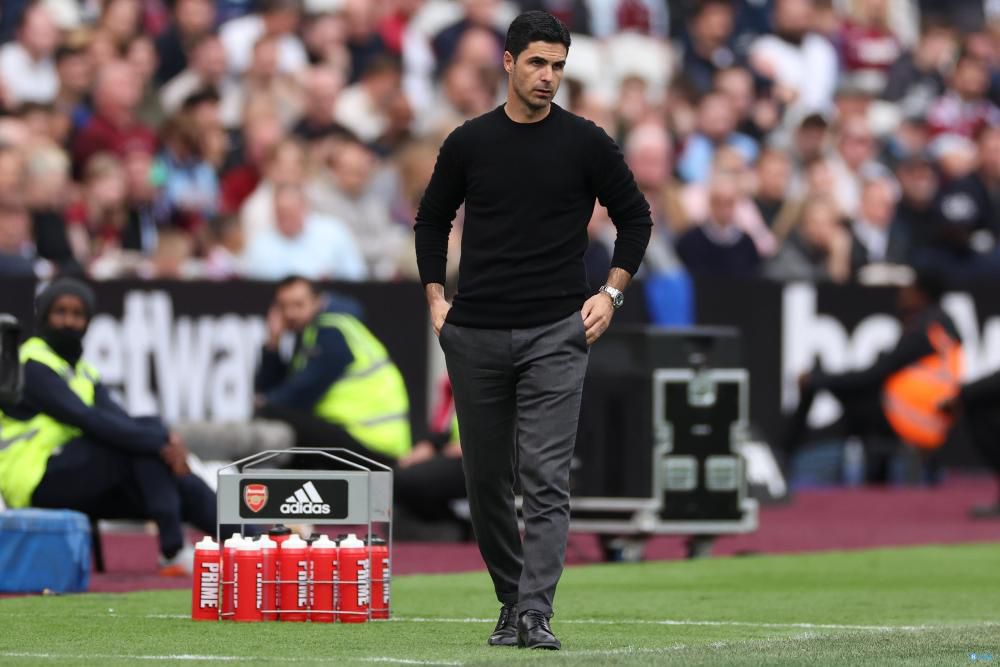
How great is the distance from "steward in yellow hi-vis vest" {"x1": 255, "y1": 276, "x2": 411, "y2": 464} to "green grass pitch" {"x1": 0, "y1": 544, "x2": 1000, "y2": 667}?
2956mm

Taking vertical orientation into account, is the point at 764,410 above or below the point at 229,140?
below

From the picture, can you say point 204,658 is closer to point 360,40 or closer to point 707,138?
point 360,40

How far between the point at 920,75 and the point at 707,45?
9.76 ft

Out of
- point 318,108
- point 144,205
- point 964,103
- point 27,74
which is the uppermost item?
point 964,103

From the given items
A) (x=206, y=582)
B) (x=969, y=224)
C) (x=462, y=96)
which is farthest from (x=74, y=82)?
(x=206, y=582)

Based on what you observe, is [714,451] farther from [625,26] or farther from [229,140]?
[625,26]

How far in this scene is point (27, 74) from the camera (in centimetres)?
2016

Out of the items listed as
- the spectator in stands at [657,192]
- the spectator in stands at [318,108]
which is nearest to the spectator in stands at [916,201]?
the spectator in stands at [657,192]

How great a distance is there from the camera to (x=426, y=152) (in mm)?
20125

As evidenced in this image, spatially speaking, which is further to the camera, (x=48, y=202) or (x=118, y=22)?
(x=118, y=22)

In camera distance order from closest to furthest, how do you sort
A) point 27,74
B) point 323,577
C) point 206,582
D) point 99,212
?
point 323,577, point 206,582, point 99,212, point 27,74

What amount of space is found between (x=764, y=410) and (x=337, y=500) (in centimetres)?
1088

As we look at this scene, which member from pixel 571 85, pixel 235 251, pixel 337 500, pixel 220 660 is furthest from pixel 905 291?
pixel 220 660

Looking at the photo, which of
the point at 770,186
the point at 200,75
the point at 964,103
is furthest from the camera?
the point at 964,103
